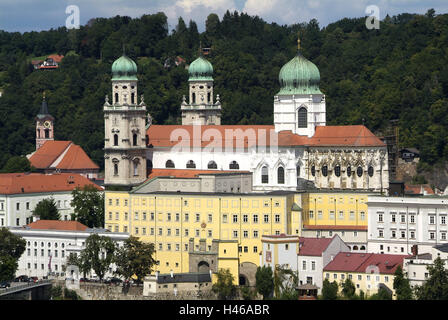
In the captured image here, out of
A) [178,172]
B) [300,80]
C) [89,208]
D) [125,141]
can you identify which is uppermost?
[300,80]

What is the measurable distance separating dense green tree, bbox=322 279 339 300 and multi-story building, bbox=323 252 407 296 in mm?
932

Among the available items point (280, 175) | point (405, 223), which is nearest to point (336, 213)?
point (280, 175)

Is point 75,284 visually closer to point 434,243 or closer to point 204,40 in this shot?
point 434,243

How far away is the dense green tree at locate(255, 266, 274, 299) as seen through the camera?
103 meters

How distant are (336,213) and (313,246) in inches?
358

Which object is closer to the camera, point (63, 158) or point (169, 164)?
point (169, 164)

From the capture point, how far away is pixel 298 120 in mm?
122562

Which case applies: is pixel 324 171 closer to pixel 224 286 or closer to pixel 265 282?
pixel 224 286

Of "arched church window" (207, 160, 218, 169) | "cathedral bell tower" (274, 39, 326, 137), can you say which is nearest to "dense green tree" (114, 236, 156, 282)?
"arched church window" (207, 160, 218, 169)

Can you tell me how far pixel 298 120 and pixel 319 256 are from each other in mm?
21396

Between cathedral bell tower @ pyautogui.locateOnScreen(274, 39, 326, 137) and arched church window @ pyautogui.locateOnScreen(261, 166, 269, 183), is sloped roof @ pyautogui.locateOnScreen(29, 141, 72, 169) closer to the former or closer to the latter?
cathedral bell tower @ pyautogui.locateOnScreen(274, 39, 326, 137)

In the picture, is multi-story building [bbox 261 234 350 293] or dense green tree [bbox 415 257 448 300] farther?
multi-story building [bbox 261 234 350 293]

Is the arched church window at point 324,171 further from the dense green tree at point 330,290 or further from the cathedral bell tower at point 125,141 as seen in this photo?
the dense green tree at point 330,290

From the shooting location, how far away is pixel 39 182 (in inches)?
5143
